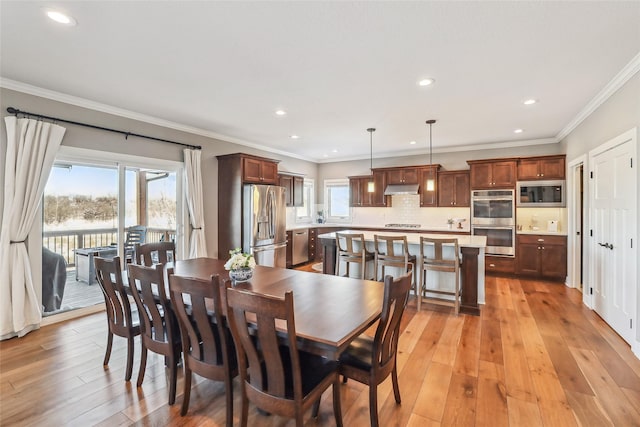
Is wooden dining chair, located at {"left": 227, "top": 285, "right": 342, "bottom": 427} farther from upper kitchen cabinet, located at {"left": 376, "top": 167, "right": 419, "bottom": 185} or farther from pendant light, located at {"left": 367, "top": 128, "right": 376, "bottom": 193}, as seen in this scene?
upper kitchen cabinet, located at {"left": 376, "top": 167, "right": 419, "bottom": 185}

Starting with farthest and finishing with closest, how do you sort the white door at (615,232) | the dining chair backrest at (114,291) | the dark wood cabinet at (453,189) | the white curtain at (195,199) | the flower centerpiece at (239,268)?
1. the dark wood cabinet at (453,189)
2. the white curtain at (195,199)
3. the white door at (615,232)
4. the flower centerpiece at (239,268)
5. the dining chair backrest at (114,291)

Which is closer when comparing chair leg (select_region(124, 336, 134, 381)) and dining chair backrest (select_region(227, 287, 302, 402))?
dining chair backrest (select_region(227, 287, 302, 402))

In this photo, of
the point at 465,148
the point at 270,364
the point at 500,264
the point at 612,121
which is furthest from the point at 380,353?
the point at 465,148

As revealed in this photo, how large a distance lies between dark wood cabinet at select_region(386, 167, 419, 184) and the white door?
3.10 metres

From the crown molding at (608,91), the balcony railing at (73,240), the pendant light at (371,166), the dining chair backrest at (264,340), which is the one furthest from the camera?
the pendant light at (371,166)

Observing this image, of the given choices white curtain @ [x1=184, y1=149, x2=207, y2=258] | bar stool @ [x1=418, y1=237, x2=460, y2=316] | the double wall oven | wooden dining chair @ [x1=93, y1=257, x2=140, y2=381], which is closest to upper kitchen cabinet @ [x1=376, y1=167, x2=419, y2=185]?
the double wall oven

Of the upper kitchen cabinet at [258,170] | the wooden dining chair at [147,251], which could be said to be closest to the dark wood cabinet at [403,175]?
the upper kitchen cabinet at [258,170]

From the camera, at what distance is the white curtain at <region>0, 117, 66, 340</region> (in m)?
3.08

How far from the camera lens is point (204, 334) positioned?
1856 mm

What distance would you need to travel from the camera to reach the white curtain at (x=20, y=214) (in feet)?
10.1

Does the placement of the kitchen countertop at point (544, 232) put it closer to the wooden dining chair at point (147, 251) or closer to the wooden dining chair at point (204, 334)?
the wooden dining chair at point (204, 334)

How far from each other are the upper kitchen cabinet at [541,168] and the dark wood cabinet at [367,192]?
267 centimetres

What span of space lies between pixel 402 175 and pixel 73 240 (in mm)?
5935

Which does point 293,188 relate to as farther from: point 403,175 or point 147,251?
point 147,251
